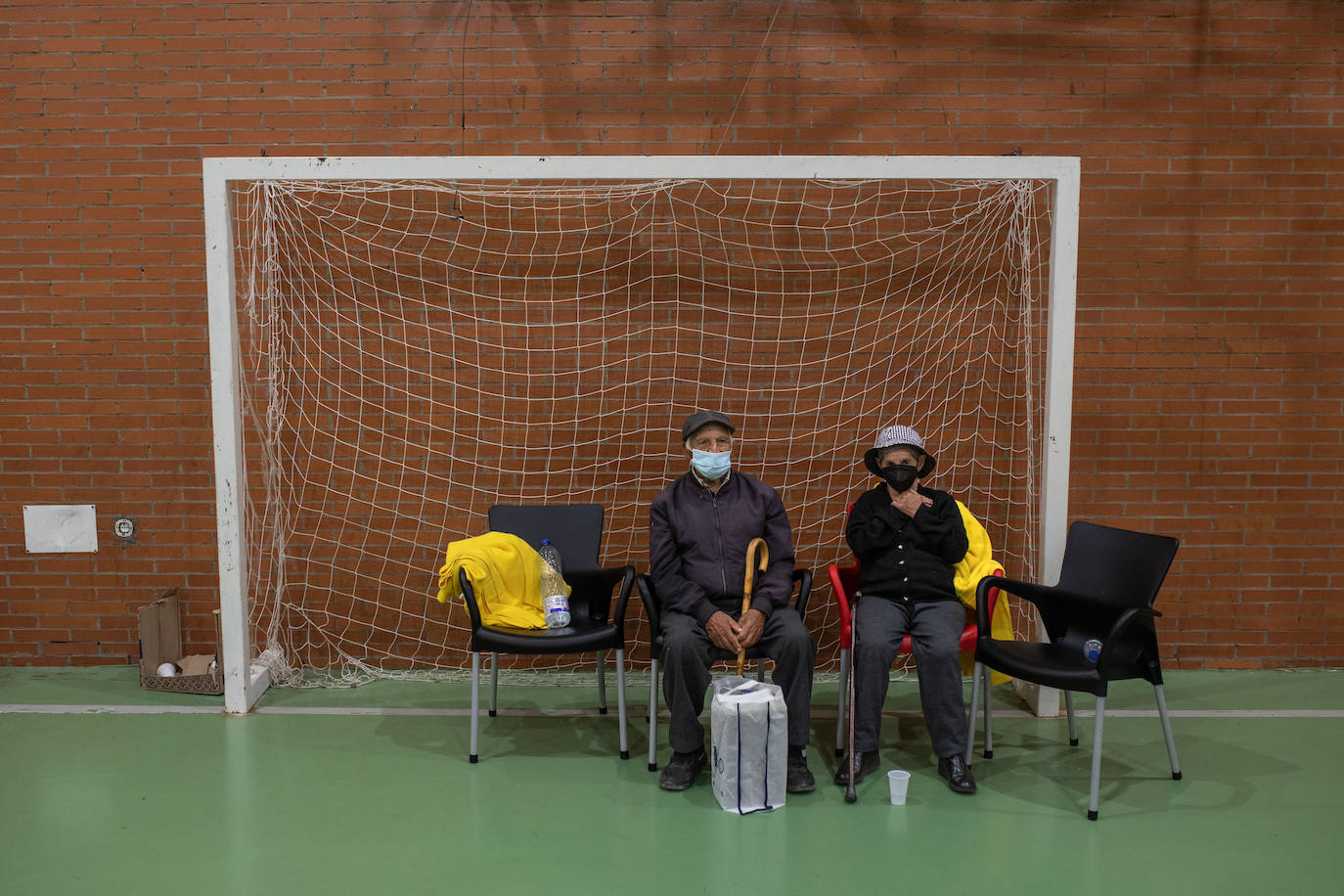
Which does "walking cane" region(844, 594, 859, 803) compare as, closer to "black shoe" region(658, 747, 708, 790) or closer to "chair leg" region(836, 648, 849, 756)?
"chair leg" region(836, 648, 849, 756)

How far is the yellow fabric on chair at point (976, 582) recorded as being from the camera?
344 cm

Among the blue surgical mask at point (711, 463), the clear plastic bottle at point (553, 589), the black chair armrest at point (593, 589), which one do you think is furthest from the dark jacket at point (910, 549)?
the clear plastic bottle at point (553, 589)

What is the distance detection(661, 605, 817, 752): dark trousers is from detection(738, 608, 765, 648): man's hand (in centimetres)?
7

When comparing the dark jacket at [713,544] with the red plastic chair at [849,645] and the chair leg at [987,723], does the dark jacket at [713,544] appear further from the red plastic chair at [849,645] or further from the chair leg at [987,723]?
the chair leg at [987,723]

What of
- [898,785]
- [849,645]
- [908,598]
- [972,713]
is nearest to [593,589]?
[849,645]

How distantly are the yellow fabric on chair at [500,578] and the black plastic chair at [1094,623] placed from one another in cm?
165

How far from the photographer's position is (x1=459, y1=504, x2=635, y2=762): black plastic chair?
11.0ft

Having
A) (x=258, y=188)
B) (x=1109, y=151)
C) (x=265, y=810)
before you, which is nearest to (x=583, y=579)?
(x=265, y=810)

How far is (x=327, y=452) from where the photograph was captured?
432 centimetres

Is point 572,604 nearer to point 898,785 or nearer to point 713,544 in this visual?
point 713,544

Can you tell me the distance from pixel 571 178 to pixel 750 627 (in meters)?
1.83

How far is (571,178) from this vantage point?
3.67 meters

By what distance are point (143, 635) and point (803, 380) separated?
3.11 meters

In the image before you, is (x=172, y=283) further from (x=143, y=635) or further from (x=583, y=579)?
(x=583, y=579)
